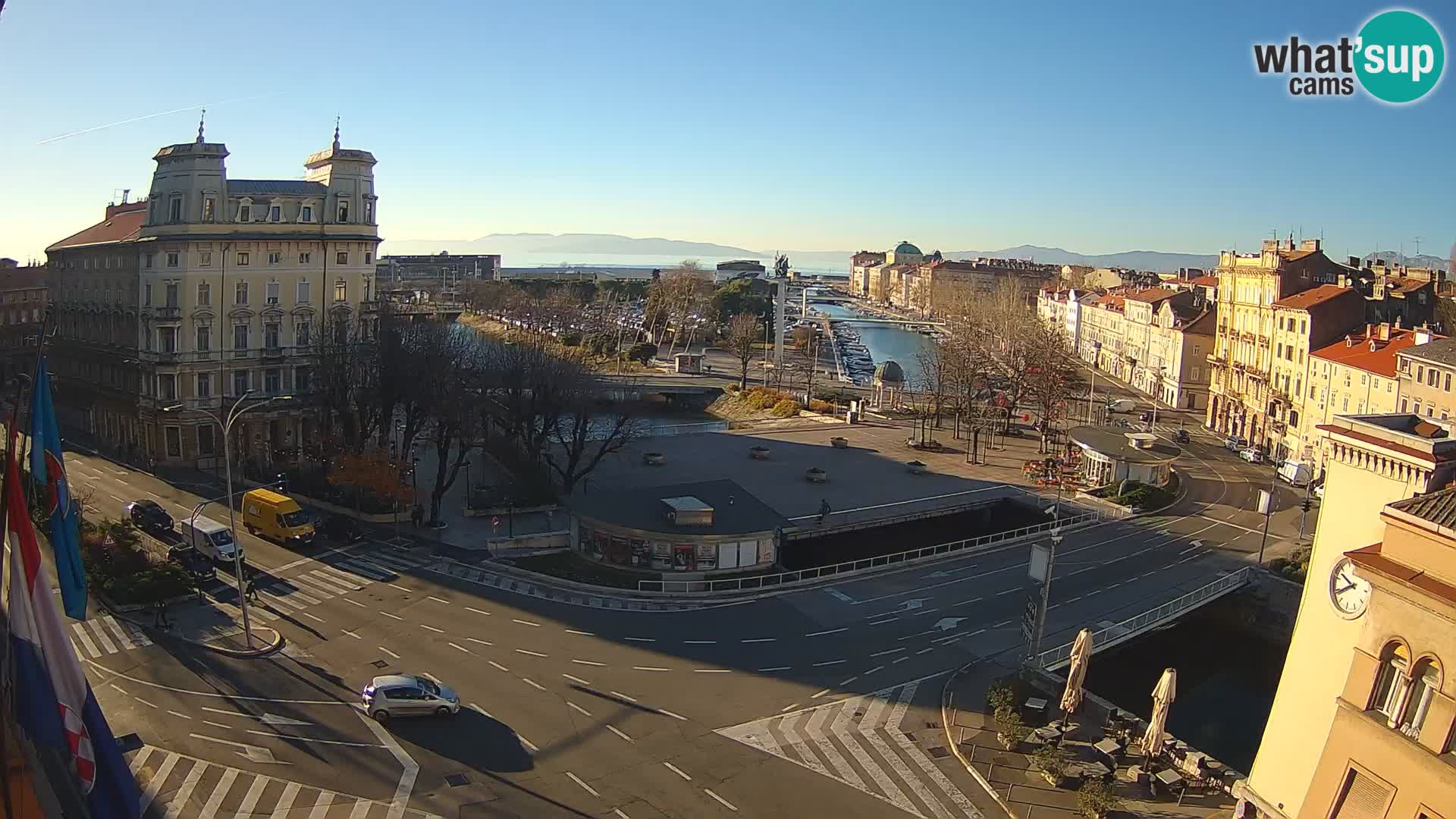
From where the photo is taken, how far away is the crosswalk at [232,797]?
61.4ft

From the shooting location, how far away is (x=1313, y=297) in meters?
60.3

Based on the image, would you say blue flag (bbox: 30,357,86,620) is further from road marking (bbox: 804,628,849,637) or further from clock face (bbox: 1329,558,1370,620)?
road marking (bbox: 804,628,849,637)

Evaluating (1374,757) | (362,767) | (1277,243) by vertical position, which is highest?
(1277,243)

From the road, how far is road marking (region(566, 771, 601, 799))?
39mm

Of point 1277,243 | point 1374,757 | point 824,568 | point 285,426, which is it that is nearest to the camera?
point 1374,757

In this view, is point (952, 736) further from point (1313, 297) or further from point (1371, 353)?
point (1313, 297)

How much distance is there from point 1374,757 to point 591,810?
13.9 meters

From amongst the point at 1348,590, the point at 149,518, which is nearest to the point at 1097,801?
the point at 1348,590

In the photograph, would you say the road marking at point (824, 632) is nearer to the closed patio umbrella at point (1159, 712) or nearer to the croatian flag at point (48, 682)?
the closed patio umbrella at point (1159, 712)

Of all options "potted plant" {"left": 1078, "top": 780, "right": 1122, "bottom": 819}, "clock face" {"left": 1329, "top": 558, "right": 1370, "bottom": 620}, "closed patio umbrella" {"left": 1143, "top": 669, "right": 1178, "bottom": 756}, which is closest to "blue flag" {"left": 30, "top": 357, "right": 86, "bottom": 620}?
"potted plant" {"left": 1078, "top": 780, "right": 1122, "bottom": 819}

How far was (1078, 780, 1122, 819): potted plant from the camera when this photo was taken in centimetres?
1975

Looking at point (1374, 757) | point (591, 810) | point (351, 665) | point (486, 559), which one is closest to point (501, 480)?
point (486, 559)

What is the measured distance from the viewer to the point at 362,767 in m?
20.6

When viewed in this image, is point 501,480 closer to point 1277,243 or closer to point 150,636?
point 150,636
